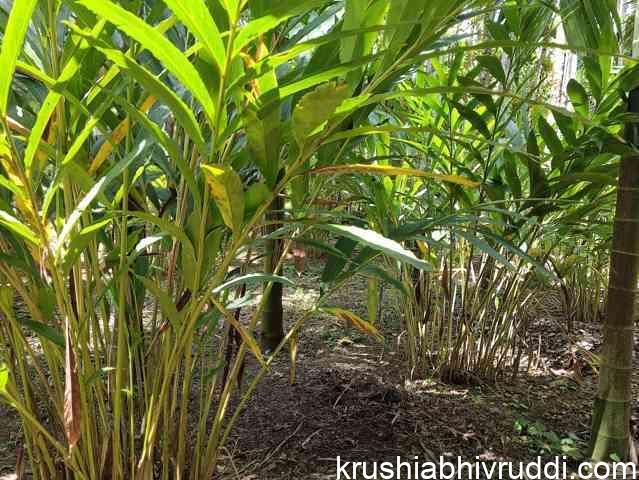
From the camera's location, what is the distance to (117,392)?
2.17 ft

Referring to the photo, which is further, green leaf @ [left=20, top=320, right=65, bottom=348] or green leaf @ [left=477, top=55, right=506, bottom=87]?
green leaf @ [left=477, top=55, right=506, bottom=87]

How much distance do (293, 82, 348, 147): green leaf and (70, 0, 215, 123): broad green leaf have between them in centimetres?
8

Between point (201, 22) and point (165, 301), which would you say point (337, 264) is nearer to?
point (165, 301)

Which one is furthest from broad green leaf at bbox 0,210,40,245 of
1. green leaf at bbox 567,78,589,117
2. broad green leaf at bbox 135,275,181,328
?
green leaf at bbox 567,78,589,117

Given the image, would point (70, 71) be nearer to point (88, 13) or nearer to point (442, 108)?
point (88, 13)

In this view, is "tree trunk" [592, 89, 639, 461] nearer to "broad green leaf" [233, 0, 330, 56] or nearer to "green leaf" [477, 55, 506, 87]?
"green leaf" [477, 55, 506, 87]

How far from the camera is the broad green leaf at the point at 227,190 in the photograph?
0.44 metres

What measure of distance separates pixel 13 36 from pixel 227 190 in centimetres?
20

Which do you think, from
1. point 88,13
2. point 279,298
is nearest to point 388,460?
point 279,298

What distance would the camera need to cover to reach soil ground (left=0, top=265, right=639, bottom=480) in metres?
1.10

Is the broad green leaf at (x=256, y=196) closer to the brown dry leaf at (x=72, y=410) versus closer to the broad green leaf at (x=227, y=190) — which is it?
the broad green leaf at (x=227, y=190)

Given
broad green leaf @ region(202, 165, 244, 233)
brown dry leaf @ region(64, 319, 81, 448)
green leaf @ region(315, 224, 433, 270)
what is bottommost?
brown dry leaf @ region(64, 319, 81, 448)

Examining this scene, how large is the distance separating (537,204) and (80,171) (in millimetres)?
869

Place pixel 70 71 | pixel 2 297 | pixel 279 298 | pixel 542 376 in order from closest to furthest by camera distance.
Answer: pixel 70 71
pixel 2 297
pixel 279 298
pixel 542 376
